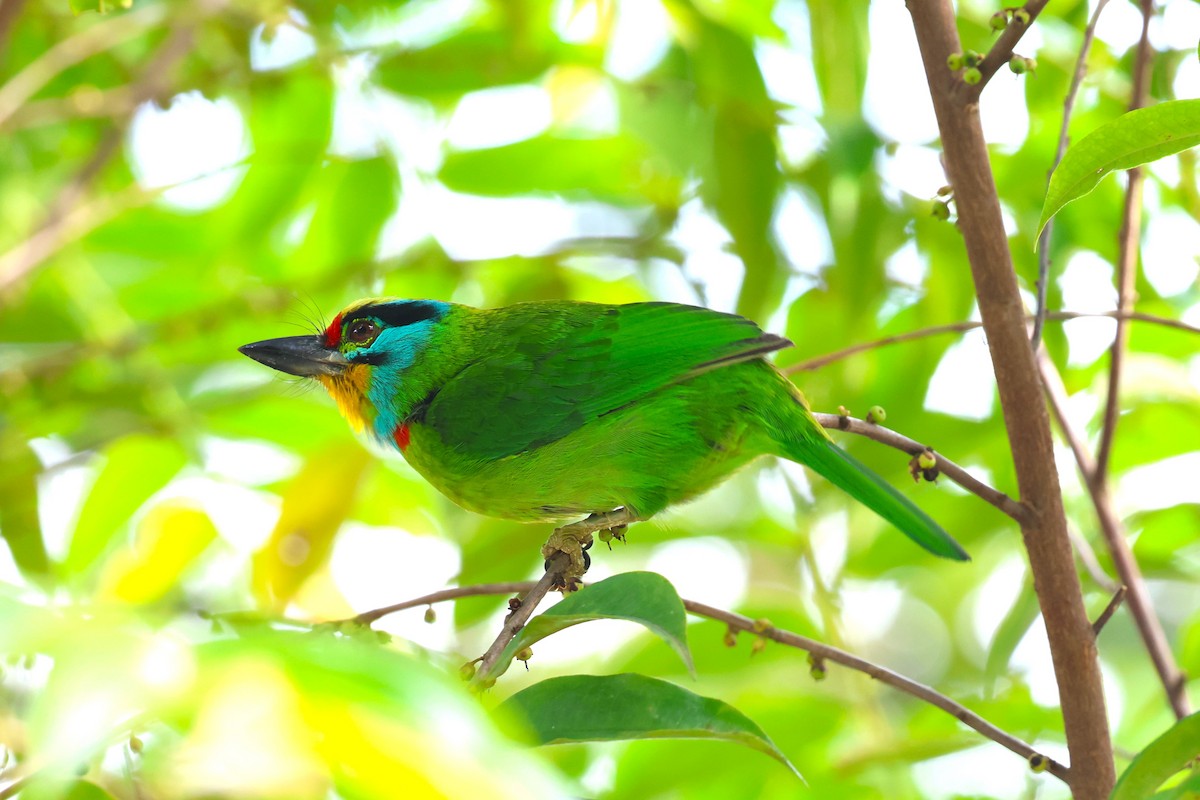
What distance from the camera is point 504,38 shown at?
343 centimetres

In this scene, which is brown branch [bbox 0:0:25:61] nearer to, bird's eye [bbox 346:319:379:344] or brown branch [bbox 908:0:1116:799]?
bird's eye [bbox 346:319:379:344]

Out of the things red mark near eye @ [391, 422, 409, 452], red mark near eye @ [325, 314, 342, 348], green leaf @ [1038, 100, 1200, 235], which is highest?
red mark near eye @ [325, 314, 342, 348]

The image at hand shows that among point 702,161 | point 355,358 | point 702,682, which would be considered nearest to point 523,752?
point 702,682

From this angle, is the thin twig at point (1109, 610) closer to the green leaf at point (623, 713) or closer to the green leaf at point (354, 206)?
the green leaf at point (623, 713)

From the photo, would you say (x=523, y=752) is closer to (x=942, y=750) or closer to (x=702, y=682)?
(x=942, y=750)

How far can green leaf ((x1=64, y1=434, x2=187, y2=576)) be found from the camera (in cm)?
303

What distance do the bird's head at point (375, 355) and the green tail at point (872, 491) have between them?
133 centimetres

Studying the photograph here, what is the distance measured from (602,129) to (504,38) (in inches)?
23.9

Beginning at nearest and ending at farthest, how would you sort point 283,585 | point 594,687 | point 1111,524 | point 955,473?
point 594,687 < point 955,473 < point 1111,524 < point 283,585

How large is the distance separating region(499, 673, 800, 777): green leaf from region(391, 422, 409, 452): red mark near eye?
6.08 ft

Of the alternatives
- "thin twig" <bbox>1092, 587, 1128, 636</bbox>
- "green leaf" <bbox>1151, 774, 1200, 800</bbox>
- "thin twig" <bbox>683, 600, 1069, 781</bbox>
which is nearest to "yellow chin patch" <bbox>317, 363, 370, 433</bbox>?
"thin twig" <bbox>683, 600, 1069, 781</bbox>

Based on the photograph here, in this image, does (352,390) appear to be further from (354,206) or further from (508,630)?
(508,630)

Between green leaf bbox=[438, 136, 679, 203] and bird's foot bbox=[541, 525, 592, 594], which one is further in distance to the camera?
green leaf bbox=[438, 136, 679, 203]

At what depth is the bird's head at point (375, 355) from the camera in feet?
11.6
